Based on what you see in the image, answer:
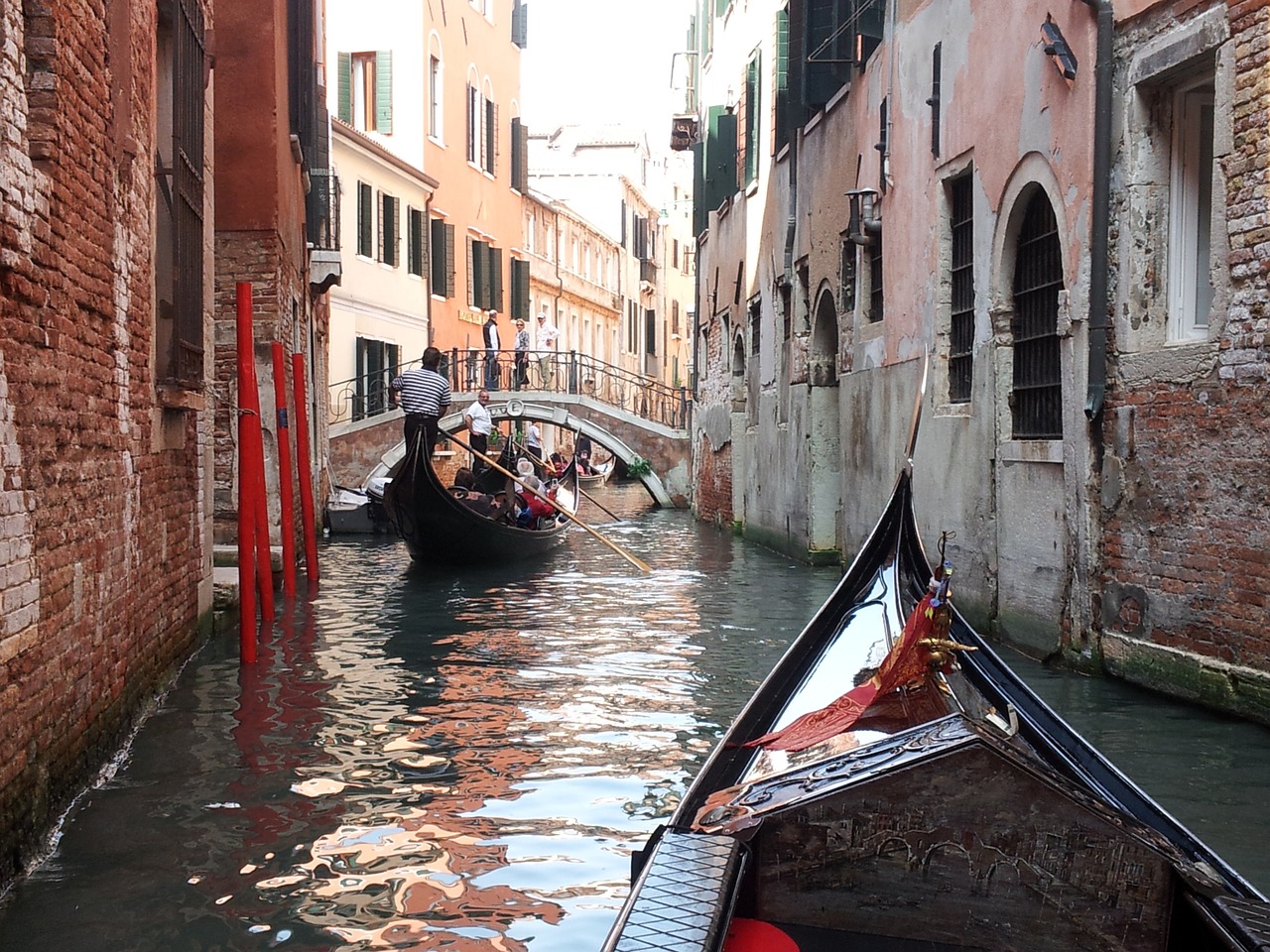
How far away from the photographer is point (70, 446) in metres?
3.99

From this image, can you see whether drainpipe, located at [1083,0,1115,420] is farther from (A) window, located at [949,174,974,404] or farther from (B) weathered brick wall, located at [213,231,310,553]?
(B) weathered brick wall, located at [213,231,310,553]

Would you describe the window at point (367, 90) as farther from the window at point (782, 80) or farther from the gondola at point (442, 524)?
the gondola at point (442, 524)

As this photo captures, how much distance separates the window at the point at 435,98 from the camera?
22516 millimetres

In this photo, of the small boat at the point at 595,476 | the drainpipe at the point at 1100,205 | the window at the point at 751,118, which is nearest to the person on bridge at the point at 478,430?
the window at the point at 751,118

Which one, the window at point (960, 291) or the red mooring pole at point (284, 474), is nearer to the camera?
the window at point (960, 291)

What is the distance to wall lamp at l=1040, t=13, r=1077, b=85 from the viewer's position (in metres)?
6.25

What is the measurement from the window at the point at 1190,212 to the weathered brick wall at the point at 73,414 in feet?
12.4

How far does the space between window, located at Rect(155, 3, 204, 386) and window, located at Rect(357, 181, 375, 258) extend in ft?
41.1

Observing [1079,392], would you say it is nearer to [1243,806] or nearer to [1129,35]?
[1129,35]

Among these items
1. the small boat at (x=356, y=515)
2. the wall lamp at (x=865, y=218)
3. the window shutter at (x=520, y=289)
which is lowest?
the small boat at (x=356, y=515)

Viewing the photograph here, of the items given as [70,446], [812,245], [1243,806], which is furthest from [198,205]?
[812,245]

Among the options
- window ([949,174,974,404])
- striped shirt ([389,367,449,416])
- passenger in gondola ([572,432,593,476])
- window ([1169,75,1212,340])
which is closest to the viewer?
window ([1169,75,1212,340])

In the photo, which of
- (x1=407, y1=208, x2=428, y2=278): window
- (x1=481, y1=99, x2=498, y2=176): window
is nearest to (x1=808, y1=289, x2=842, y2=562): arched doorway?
(x1=407, y1=208, x2=428, y2=278): window

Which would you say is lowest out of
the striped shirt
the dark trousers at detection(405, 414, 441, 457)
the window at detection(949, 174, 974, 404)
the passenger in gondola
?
the passenger in gondola
